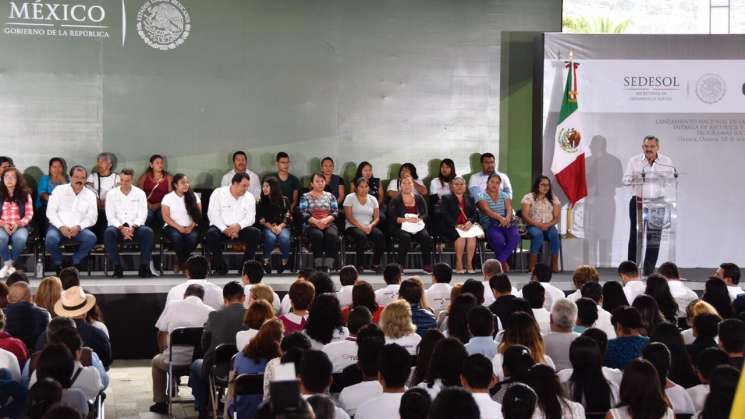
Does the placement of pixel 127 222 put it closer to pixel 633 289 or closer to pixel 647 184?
pixel 633 289

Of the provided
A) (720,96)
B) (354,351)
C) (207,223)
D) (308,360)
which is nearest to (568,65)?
(720,96)

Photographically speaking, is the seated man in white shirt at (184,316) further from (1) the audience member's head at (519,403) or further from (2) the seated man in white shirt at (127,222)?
(1) the audience member's head at (519,403)

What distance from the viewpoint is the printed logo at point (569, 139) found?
1242 centimetres

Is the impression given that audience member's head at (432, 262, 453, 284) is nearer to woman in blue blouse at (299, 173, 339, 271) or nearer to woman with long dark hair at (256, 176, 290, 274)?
woman in blue blouse at (299, 173, 339, 271)

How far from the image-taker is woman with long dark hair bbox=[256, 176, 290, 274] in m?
11.1

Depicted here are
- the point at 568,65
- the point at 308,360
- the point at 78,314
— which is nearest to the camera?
the point at 308,360

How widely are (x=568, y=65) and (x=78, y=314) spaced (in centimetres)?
718

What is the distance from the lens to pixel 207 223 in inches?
456

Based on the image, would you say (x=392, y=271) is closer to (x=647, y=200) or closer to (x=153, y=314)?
(x=153, y=314)

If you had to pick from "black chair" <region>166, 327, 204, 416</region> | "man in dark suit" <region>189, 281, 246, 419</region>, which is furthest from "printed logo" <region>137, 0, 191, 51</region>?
"man in dark suit" <region>189, 281, 246, 419</region>

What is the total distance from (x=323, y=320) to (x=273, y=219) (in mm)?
4883

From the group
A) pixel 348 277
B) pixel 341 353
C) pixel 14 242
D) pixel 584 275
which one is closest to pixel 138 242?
pixel 14 242

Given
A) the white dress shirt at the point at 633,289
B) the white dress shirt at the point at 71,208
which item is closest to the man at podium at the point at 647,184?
the white dress shirt at the point at 633,289

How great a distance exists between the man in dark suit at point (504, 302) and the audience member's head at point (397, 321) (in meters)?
1.09
